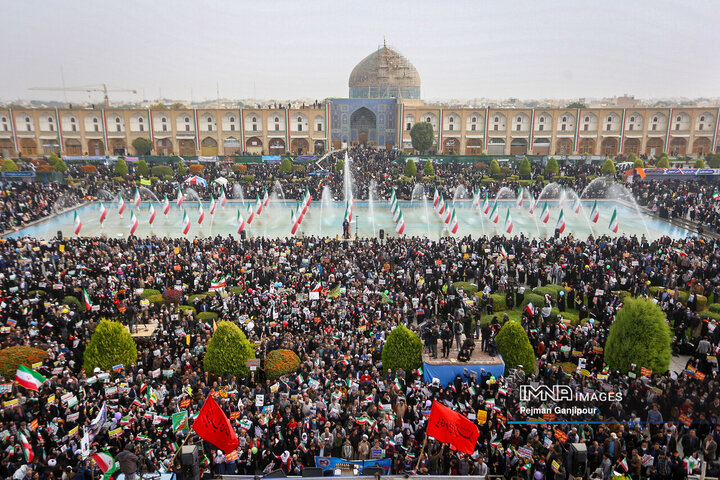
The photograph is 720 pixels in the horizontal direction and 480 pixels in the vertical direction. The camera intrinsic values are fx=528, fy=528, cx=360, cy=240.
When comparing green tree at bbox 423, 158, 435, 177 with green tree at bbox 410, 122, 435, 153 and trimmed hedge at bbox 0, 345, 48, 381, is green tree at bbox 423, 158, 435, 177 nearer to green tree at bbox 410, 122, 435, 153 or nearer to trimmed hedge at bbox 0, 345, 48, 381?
green tree at bbox 410, 122, 435, 153

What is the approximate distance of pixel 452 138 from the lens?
185 feet

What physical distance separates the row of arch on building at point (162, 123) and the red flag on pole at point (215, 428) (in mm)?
50323

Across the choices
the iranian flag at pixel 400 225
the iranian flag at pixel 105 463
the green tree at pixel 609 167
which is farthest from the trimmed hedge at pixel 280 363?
the green tree at pixel 609 167

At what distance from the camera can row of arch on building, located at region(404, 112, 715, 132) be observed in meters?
55.2

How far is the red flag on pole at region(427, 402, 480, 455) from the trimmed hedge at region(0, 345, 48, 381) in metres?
8.96

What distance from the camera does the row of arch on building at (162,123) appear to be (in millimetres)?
54594

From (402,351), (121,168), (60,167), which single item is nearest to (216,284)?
(402,351)

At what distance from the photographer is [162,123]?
55781mm

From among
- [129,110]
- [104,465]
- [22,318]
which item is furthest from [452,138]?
[104,465]

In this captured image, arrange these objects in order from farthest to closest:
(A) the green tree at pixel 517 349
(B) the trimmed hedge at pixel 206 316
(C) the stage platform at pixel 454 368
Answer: (B) the trimmed hedge at pixel 206 316
(C) the stage platform at pixel 454 368
(A) the green tree at pixel 517 349

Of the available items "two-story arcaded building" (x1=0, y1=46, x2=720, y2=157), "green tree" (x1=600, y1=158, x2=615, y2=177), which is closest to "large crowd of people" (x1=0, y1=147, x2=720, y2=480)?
"green tree" (x1=600, y1=158, x2=615, y2=177)

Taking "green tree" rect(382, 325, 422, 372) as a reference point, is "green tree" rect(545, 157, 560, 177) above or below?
above

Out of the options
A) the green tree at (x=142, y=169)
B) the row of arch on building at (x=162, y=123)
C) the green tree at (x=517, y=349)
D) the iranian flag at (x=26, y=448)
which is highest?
the row of arch on building at (x=162, y=123)

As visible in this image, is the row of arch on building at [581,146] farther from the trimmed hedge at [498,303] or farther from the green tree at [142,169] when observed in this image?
the trimmed hedge at [498,303]
